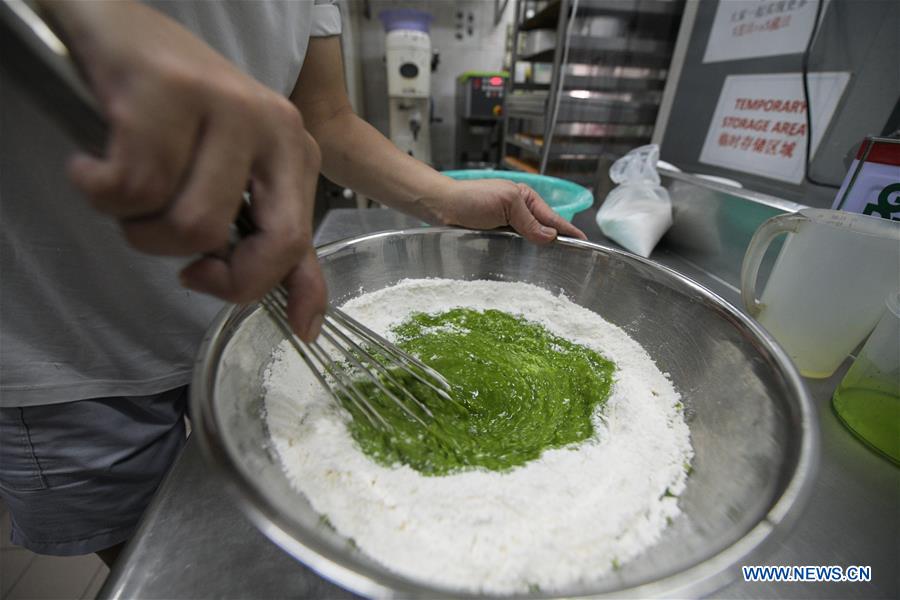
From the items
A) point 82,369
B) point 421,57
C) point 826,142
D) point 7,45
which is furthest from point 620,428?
point 421,57

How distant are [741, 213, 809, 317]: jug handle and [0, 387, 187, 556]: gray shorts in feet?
3.09

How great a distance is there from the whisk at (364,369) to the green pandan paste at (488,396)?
0.01 m

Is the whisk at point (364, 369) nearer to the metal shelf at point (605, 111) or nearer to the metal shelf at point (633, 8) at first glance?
the metal shelf at point (605, 111)

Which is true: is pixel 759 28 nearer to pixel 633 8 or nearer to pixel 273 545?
pixel 633 8

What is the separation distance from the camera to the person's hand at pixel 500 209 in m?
0.67

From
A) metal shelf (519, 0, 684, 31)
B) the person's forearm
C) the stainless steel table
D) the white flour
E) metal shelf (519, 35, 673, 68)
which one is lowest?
the stainless steel table

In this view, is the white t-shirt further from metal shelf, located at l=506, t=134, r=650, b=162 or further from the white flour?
metal shelf, located at l=506, t=134, r=650, b=162

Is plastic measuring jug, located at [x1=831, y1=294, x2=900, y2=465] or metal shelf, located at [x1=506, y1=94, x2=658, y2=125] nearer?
plastic measuring jug, located at [x1=831, y1=294, x2=900, y2=465]

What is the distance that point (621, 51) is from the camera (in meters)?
1.46

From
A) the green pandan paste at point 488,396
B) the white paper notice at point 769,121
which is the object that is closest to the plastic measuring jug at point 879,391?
the green pandan paste at point 488,396

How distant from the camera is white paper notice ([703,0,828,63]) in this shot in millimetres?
980

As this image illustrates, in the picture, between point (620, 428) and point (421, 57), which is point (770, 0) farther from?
point (421, 57)

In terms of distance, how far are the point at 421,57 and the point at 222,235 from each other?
8.01 ft

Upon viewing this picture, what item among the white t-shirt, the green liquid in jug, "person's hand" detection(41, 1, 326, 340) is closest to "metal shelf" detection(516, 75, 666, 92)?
the white t-shirt
